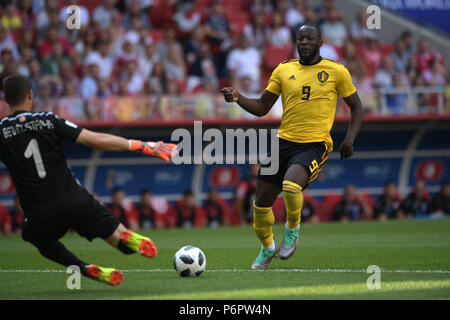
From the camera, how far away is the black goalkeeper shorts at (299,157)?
8320 millimetres

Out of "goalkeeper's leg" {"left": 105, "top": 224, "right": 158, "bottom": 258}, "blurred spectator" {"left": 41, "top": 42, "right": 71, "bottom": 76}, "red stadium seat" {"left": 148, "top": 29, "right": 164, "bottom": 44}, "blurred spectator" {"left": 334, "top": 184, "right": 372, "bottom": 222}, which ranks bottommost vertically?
"blurred spectator" {"left": 334, "top": 184, "right": 372, "bottom": 222}

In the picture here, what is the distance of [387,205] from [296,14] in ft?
17.8

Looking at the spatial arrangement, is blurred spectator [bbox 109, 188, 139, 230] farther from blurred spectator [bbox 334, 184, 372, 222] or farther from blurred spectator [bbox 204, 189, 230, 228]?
blurred spectator [bbox 334, 184, 372, 222]

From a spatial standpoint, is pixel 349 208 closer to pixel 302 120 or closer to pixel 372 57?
pixel 372 57

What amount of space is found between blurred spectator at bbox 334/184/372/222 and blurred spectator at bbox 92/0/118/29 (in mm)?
6956

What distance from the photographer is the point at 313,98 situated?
28.0 feet

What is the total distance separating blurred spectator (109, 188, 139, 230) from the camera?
56.5ft

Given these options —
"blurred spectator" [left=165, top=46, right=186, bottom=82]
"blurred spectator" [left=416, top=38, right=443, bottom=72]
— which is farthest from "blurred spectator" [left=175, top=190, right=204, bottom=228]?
"blurred spectator" [left=416, top=38, right=443, bottom=72]

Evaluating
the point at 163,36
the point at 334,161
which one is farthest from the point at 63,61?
the point at 334,161

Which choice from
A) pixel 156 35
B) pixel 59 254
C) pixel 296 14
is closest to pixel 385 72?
pixel 296 14

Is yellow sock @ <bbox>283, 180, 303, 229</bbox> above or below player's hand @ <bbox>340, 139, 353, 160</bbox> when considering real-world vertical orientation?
below

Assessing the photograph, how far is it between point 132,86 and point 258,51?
3456mm

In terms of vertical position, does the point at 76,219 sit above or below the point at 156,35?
below
